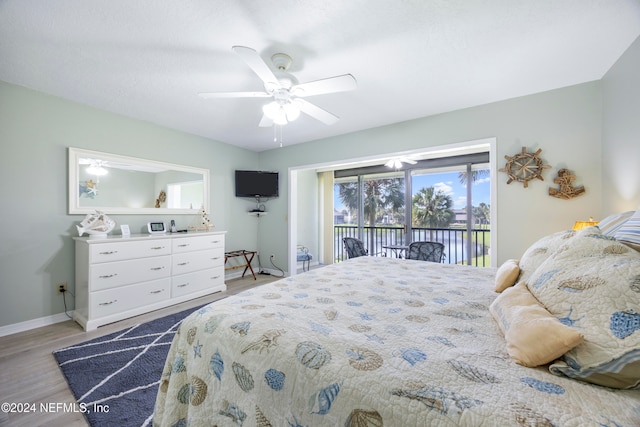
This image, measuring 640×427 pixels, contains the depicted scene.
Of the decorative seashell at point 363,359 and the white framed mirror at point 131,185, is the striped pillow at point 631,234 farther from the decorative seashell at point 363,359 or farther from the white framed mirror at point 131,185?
the white framed mirror at point 131,185

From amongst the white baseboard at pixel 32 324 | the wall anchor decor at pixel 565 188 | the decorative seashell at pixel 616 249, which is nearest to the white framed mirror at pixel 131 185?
the white baseboard at pixel 32 324

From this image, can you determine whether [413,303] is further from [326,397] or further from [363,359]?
[326,397]

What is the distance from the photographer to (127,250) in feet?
9.20

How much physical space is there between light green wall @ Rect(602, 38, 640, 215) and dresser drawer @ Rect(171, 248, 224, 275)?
14.1 ft

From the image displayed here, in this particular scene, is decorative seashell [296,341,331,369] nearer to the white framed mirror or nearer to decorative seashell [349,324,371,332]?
decorative seashell [349,324,371,332]

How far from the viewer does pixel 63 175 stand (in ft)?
9.23

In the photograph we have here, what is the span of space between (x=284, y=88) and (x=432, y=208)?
13.4 feet

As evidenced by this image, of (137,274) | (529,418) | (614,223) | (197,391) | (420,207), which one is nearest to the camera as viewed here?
(529,418)

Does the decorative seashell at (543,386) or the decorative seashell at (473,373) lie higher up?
the decorative seashell at (543,386)

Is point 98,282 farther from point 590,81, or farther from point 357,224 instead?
point 590,81

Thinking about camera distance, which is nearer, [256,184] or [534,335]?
[534,335]

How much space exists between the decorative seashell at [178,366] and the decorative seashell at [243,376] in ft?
1.17

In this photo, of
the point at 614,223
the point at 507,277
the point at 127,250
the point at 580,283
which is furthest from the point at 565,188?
the point at 127,250

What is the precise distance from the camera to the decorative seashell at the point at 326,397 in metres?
0.75
